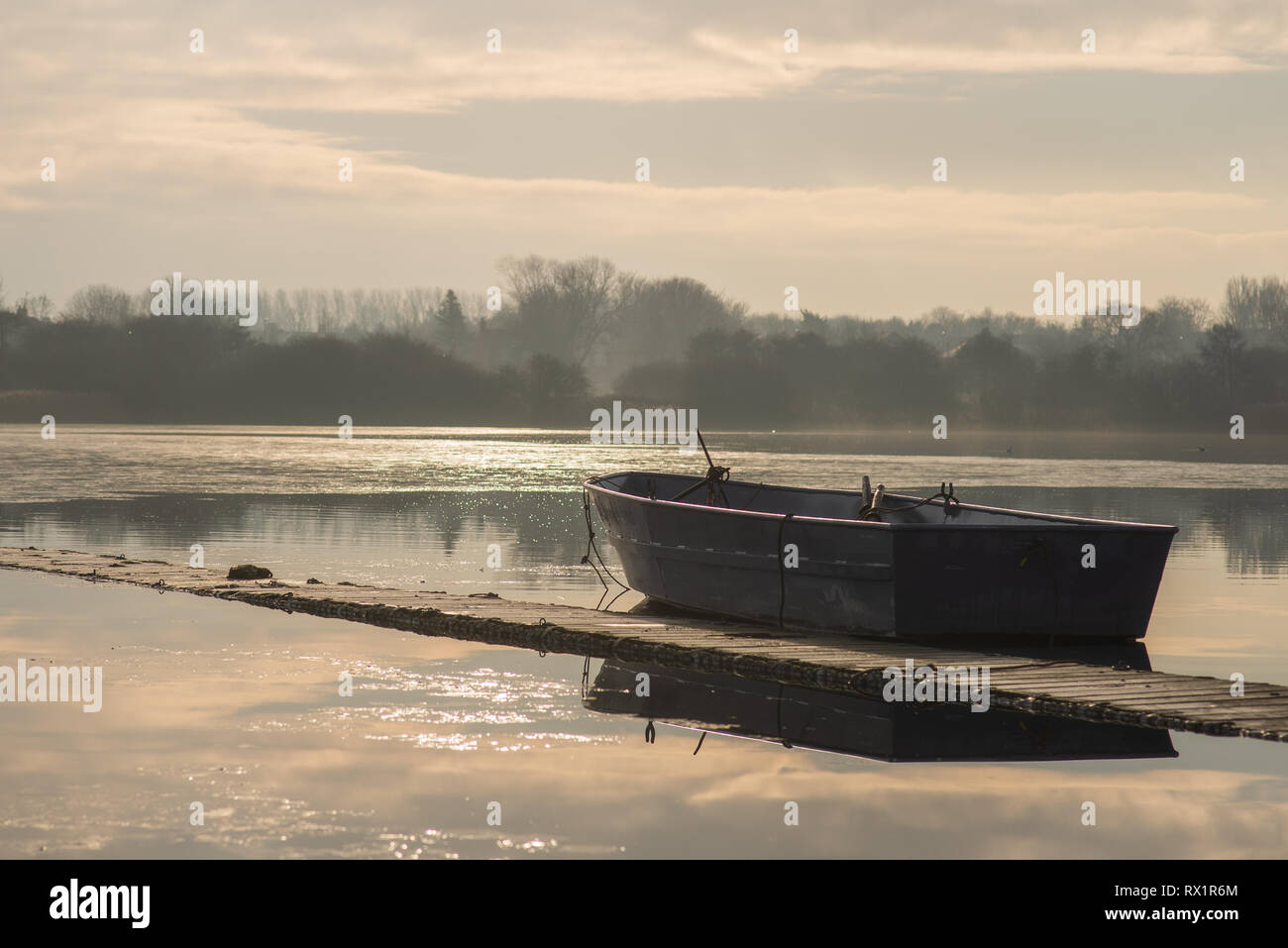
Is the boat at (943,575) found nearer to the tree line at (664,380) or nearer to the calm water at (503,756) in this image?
the calm water at (503,756)

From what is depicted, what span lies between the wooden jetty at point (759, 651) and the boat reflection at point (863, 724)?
185 millimetres

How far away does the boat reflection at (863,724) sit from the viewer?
30.8ft

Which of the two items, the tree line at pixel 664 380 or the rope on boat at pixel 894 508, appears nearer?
the rope on boat at pixel 894 508

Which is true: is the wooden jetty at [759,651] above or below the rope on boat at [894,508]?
below

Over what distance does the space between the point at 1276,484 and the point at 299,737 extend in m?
37.5

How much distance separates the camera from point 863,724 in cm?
Answer: 1022

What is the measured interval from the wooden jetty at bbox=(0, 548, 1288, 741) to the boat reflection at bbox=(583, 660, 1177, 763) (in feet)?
0.61

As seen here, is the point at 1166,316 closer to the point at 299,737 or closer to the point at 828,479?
the point at 828,479

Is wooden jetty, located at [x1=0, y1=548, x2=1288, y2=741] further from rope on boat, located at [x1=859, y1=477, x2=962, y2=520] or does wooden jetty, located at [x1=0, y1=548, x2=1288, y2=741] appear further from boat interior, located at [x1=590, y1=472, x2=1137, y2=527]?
boat interior, located at [x1=590, y1=472, x2=1137, y2=527]

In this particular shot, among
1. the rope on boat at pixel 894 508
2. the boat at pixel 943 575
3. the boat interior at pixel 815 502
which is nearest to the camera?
the boat at pixel 943 575

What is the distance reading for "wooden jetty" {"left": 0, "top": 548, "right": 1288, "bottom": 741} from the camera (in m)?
10.1

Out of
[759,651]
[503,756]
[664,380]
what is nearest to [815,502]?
[759,651]

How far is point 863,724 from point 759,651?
2.14 m

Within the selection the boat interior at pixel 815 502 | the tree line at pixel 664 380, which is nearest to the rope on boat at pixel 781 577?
the boat interior at pixel 815 502
